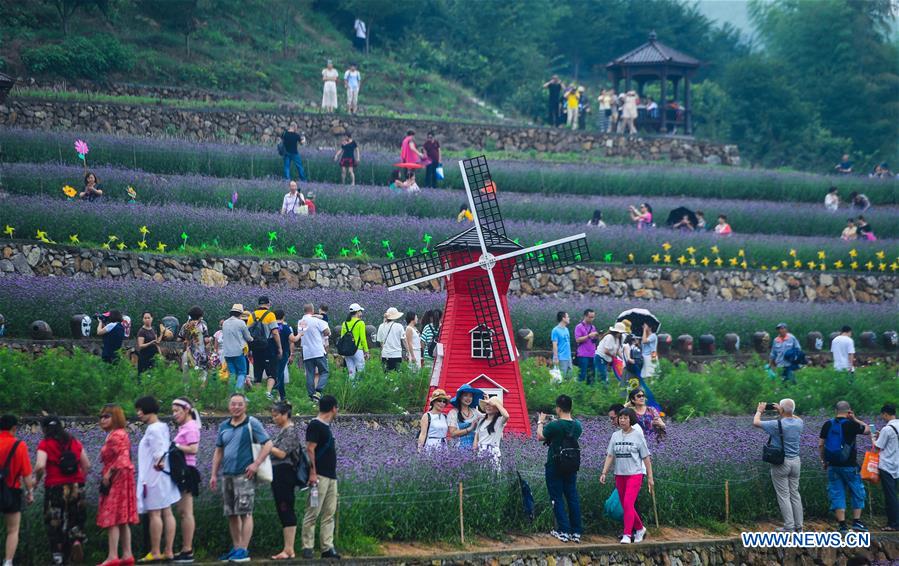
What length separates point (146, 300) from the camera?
24.1 m

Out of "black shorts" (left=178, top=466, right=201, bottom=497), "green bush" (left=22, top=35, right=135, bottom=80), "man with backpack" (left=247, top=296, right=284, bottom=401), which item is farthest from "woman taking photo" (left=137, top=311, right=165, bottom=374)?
"green bush" (left=22, top=35, right=135, bottom=80)

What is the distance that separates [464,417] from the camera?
16734 millimetres

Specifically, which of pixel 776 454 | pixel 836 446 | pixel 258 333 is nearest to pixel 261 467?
pixel 776 454

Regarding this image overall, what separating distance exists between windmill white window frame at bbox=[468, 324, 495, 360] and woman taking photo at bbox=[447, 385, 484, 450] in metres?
3.48

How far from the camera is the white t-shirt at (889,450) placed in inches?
703

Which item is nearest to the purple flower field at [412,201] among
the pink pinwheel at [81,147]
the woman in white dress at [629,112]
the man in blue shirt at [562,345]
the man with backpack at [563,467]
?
the pink pinwheel at [81,147]

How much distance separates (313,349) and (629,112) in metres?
28.6

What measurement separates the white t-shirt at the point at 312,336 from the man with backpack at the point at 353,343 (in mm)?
1028

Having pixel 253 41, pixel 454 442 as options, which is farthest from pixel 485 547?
pixel 253 41

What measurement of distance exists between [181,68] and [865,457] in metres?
32.4

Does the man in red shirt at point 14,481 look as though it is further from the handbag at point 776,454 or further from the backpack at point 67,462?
the handbag at point 776,454

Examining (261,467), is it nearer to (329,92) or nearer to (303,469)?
(303,469)

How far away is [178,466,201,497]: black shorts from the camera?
13.5 meters

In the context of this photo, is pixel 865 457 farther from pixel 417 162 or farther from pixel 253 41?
pixel 253 41
